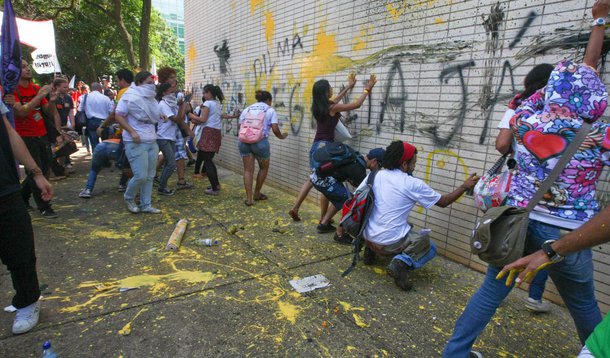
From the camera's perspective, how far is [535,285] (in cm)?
277

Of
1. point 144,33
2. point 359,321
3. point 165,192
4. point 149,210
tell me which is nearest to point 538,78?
point 359,321

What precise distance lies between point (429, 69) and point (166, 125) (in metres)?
3.85

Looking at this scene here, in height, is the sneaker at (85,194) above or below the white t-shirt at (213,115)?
below

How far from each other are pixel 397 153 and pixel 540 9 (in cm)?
155

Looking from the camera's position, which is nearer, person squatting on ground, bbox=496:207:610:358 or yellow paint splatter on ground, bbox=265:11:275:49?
person squatting on ground, bbox=496:207:610:358

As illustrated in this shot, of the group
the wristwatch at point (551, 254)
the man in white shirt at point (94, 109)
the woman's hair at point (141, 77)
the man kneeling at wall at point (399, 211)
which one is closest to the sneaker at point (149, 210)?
the woman's hair at point (141, 77)

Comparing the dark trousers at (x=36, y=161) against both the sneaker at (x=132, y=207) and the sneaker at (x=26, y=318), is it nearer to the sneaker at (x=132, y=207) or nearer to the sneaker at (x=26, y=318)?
the sneaker at (x=132, y=207)

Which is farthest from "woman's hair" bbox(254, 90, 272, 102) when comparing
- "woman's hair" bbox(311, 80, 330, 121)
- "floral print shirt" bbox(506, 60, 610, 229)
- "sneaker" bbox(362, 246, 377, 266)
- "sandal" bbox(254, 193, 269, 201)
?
"floral print shirt" bbox(506, 60, 610, 229)

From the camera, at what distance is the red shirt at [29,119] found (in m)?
4.43

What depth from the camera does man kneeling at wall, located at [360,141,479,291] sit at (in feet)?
10.0

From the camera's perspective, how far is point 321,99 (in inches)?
169

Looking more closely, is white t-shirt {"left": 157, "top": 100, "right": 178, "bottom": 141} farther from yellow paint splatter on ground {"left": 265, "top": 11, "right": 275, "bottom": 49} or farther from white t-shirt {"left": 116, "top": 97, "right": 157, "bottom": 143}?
yellow paint splatter on ground {"left": 265, "top": 11, "right": 275, "bottom": 49}

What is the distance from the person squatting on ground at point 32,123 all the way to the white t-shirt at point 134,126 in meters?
0.78

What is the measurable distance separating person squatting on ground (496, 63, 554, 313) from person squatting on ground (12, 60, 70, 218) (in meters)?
4.68
